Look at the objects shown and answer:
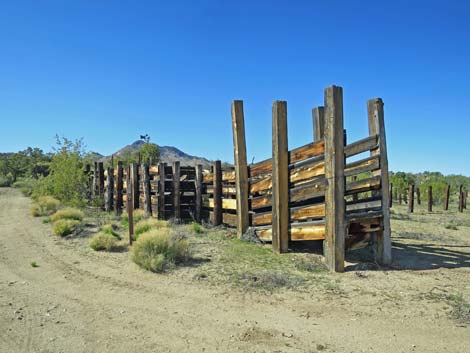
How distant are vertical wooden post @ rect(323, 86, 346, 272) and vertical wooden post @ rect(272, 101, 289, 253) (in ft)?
4.46

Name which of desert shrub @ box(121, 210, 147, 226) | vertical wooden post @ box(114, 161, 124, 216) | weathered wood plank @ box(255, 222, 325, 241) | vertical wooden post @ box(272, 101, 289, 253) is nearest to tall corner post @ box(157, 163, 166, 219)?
desert shrub @ box(121, 210, 147, 226)

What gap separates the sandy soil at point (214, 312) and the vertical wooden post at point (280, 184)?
1.88 meters

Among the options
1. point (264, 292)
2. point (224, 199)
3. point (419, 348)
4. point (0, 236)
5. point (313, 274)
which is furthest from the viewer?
point (224, 199)

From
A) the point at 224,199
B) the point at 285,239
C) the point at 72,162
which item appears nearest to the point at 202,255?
the point at 285,239

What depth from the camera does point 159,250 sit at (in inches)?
280

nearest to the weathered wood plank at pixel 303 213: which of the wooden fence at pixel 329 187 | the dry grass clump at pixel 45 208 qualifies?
the wooden fence at pixel 329 187

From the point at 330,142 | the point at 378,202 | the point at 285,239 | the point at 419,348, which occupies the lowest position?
the point at 419,348

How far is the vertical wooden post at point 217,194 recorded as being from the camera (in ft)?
36.6

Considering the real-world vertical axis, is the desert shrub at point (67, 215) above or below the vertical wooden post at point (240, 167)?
below

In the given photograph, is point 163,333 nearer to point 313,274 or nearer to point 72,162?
point 313,274

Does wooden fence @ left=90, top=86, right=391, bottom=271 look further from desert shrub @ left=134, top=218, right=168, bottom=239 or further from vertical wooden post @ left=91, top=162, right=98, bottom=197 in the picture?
vertical wooden post @ left=91, top=162, right=98, bottom=197

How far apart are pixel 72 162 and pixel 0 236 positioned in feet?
21.1

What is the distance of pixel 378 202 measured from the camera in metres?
7.56

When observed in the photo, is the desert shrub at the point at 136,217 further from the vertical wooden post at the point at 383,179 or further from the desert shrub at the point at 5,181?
the desert shrub at the point at 5,181
